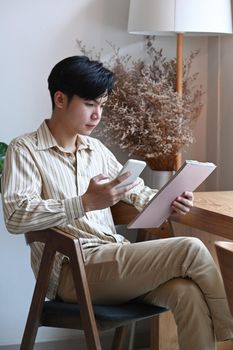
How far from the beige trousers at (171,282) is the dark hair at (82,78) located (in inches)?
18.3

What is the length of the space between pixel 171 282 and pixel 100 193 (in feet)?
1.07

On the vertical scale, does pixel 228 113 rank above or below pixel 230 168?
above

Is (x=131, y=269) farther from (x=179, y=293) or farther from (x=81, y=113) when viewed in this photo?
(x=81, y=113)

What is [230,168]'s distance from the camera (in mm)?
2783

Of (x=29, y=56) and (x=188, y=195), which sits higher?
(x=29, y=56)

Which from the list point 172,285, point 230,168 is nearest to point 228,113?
point 230,168

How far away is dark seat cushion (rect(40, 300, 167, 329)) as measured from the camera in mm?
1872

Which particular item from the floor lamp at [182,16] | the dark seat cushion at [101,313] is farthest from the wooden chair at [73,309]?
the floor lamp at [182,16]

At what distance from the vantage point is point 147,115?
249 cm

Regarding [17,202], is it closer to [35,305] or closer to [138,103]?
[35,305]

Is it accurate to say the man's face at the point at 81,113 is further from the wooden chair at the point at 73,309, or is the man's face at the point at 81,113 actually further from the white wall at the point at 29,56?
the white wall at the point at 29,56

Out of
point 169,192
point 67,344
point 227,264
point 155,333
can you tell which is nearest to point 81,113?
point 169,192

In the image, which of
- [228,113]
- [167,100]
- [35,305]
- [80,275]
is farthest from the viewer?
[228,113]

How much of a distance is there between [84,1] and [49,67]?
296 mm
